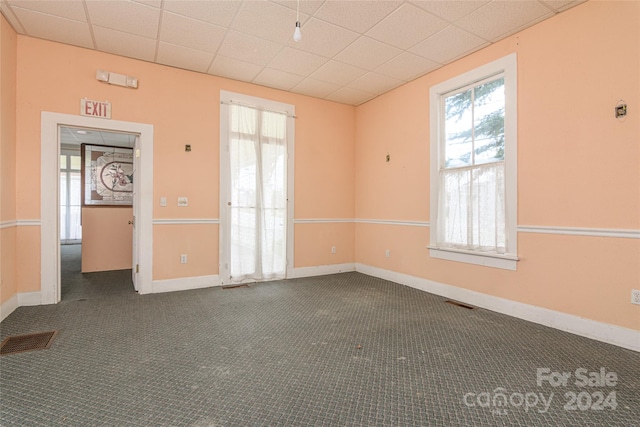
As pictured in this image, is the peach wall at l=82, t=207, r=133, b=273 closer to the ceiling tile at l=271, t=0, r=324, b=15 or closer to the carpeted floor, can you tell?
the carpeted floor

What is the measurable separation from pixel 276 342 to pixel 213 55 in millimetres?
3384

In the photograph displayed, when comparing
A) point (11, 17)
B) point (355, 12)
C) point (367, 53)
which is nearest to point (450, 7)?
point (355, 12)

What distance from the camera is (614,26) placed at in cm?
258

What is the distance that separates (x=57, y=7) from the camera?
2.88 m

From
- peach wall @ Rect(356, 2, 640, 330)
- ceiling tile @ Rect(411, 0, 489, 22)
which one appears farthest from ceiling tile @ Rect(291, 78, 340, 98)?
ceiling tile @ Rect(411, 0, 489, 22)

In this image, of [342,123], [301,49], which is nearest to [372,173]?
[342,123]

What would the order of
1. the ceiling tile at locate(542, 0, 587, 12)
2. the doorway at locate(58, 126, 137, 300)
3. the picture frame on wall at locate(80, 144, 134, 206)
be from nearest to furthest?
the ceiling tile at locate(542, 0, 587, 12), the doorway at locate(58, 126, 137, 300), the picture frame on wall at locate(80, 144, 134, 206)

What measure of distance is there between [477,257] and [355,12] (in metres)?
2.93

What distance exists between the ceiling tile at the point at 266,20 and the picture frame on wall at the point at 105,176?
4.33 metres

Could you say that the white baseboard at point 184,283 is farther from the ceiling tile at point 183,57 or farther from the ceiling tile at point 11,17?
the ceiling tile at point 11,17

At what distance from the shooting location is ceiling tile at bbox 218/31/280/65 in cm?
339

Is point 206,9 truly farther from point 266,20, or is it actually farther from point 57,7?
point 57,7

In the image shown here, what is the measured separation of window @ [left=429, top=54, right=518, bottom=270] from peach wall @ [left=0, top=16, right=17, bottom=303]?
4723mm

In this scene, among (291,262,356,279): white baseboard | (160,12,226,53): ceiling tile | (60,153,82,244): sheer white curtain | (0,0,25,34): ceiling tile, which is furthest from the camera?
(60,153,82,244): sheer white curtain
